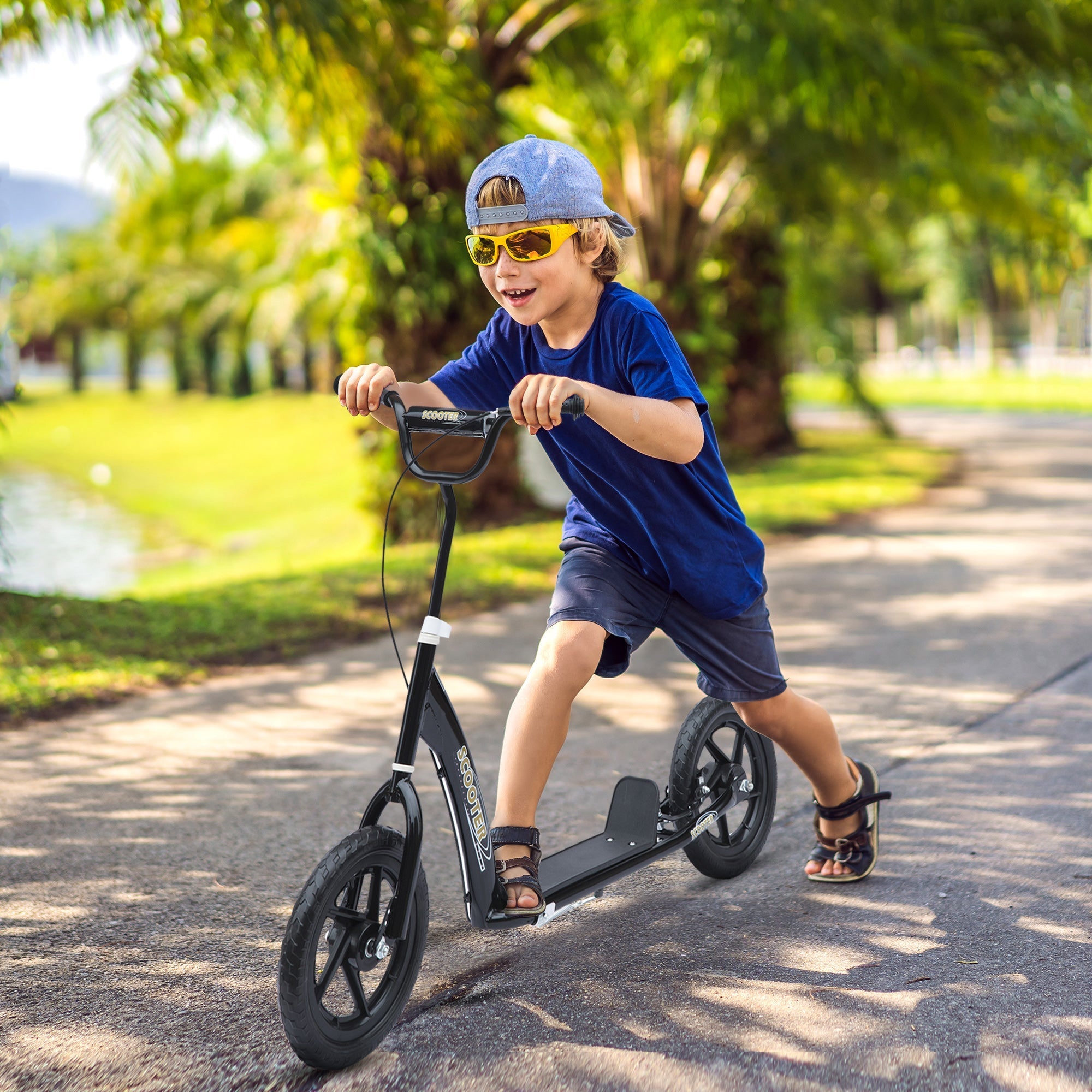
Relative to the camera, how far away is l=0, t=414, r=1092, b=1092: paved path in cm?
252

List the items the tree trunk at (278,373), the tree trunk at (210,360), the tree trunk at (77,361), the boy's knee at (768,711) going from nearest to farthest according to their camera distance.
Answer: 1. the boy's knee at (768,711)
2. the tree trunk at (278,373)
3. the tree trunk at (210,360)
4. the tree trunk at (77,361)

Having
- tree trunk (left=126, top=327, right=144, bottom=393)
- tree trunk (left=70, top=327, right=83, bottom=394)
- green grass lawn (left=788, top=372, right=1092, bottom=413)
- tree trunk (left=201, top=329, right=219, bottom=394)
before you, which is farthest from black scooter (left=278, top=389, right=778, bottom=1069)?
tree trunk (left=70, top=327, right=83, bottom=394)

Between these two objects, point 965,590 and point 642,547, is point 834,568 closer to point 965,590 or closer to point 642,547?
point 965,590

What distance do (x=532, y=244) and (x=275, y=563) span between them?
8.27m

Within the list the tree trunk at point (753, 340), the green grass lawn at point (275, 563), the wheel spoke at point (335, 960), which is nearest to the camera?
the wheel spoke at point (335, 960)

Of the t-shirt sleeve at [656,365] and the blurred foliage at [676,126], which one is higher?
the blurred foliage at [676,126]

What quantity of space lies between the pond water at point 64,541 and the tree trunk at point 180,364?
2095cm

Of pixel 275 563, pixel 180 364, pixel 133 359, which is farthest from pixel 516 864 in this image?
pixel 133 359

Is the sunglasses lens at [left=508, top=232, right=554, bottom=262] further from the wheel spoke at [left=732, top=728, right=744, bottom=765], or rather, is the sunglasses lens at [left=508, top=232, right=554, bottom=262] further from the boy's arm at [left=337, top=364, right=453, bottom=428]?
the wheel spoke at [left=732, top=728, right=744, bottom=765]

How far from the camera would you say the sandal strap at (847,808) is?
3.34 metres

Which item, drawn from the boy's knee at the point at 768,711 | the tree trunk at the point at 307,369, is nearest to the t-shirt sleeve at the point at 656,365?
the boy's knee at the point at 768,711

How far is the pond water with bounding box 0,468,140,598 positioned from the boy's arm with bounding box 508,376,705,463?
467 cm

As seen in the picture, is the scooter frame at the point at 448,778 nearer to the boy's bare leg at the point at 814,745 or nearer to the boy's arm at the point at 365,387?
the boy's arm at the point at 365,387

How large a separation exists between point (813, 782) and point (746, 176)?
11.2m
